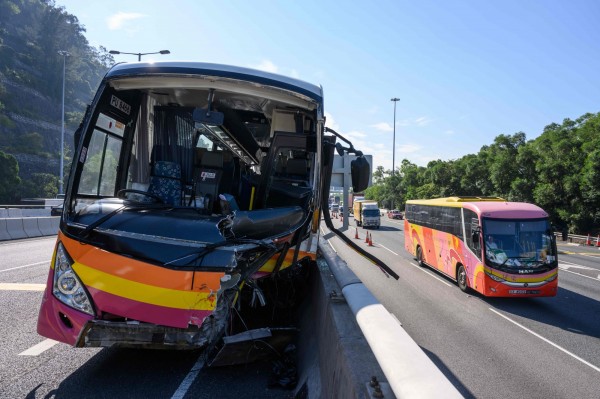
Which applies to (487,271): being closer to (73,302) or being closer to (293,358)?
(293,358)

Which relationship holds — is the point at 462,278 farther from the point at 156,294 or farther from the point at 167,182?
the point at 156,294

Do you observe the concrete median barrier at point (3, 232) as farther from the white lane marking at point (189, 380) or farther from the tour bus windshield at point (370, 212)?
the tour bus windshield at point (370, 212)

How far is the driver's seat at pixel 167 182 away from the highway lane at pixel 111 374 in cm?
186

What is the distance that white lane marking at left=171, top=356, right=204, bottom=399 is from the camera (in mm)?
4016

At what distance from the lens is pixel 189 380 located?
14.3 ft

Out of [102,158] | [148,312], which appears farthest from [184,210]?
[148,312]

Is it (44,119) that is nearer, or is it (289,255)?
(289,255)

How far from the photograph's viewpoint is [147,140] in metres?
5.85

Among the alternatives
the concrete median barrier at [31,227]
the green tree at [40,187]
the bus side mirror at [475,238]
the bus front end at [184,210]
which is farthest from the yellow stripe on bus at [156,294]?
the green tree at [40,187]

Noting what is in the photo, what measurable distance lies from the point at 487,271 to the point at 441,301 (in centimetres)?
149

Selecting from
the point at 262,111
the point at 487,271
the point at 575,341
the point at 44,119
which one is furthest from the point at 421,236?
the point at 44,119

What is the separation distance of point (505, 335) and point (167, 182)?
24.8ft

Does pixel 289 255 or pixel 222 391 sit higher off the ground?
pixel 289 255

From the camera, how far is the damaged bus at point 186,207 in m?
3.61
